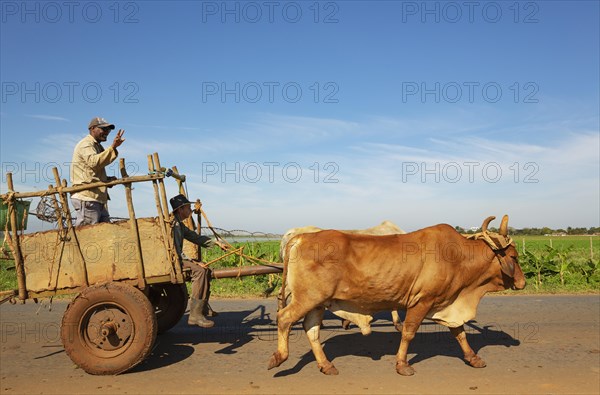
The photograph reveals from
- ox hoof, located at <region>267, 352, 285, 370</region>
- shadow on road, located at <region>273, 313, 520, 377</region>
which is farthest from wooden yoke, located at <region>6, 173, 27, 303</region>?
shadow on road, located at <region>273, 313, 520, 377</region>

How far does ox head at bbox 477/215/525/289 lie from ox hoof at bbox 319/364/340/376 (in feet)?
7.83

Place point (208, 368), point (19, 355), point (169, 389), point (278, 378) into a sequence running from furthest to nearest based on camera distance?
point (19, 355)
point (208, 368)
point (278, 378)
point (169, 389)

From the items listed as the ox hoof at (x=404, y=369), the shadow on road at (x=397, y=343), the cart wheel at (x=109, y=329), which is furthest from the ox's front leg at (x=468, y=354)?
the cart wheel at (x=109, y=329)

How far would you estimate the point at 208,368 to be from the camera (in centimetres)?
572

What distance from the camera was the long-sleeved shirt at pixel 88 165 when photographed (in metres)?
5.97

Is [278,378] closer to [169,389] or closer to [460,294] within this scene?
[169,389]

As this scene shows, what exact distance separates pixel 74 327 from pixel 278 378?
241 centimetres

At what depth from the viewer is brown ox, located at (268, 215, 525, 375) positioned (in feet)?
18.3

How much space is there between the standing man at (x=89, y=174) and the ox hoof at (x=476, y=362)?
16.1ft

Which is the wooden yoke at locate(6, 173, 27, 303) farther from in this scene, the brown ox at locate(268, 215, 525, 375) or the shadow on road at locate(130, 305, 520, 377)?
A: the brown ox at locate(268, 215, 525, 375)

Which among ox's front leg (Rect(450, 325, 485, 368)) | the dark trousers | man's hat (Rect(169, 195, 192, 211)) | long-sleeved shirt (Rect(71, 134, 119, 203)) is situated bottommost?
ox's front leg (Rect(450, 325, 485, 368))

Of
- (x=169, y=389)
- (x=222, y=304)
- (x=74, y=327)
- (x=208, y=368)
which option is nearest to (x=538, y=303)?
(x=222, y=304)

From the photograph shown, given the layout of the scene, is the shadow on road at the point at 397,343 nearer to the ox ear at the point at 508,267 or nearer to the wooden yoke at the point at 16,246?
the ox ear at the point at 508,267

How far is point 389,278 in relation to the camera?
18.4ft
